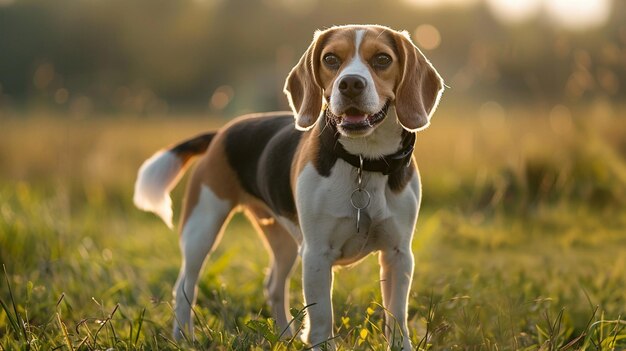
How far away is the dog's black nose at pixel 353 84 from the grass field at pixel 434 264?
976 mm

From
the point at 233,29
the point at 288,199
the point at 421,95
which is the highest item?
the point at 421,95

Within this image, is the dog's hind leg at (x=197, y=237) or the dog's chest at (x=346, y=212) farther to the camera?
the dog's hind leg at (x=197, y=237)

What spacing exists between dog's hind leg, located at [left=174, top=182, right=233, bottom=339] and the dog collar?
4.17 ft

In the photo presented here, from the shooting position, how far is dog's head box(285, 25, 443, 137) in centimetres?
376

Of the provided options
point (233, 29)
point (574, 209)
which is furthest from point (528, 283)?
point (233, 29)

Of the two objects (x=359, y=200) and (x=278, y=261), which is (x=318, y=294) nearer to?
(x=359, y=200)

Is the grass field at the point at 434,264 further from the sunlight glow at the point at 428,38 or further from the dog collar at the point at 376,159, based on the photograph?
the sunlight glow at the point at 428,38

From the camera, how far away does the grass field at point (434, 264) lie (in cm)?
Result: 417

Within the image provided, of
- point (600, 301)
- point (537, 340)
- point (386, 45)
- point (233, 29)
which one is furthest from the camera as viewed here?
point (233, 29)

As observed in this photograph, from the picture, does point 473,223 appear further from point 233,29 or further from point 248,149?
point 233,29

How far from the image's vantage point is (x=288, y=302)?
18.4 feet

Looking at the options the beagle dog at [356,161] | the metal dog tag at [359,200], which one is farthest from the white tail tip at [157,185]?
the metal dog tag at [359,200]

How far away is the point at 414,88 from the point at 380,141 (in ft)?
0.95

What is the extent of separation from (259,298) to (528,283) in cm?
172
